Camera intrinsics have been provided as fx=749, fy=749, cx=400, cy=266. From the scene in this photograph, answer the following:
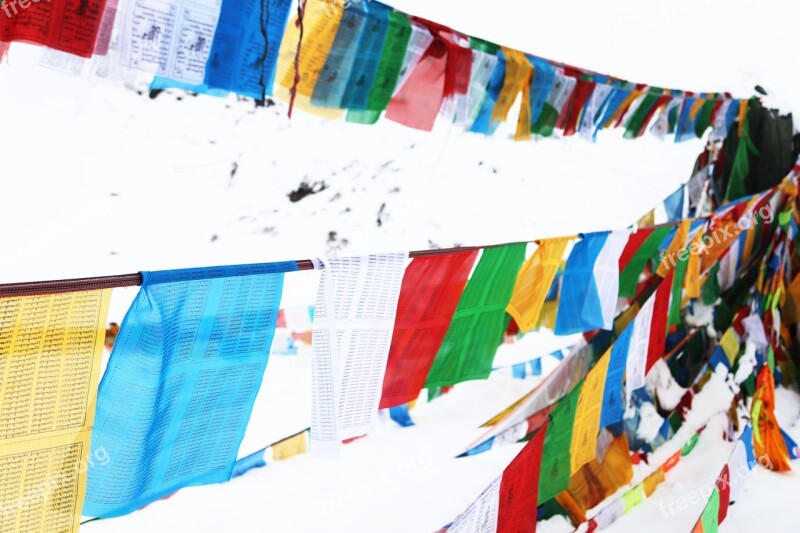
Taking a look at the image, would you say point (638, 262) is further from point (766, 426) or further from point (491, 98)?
point (766, 426)

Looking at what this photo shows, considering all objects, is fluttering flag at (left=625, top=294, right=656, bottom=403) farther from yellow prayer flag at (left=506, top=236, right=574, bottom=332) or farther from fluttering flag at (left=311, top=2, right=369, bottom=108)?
fluttering flag at (left=311, top=2, right=369, bottom=108)

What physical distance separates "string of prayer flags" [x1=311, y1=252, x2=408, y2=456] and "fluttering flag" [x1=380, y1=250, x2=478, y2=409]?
0.06 meters

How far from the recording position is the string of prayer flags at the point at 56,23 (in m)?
1.71

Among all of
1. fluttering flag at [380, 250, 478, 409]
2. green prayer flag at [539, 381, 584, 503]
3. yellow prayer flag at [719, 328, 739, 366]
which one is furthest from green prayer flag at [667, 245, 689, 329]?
fluttering flag at [380, 250, 478, 409]

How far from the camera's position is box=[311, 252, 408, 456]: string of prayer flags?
1864mm

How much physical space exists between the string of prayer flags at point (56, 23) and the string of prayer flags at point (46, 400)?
0.74m

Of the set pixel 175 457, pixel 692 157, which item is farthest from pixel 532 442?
pixel 692 157

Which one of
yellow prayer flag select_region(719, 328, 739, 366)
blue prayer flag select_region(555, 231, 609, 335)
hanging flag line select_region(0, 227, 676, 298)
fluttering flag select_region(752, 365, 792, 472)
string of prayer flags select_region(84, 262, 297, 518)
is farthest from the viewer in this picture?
yellow prayer flag select_region(719, 328, 739, 366)

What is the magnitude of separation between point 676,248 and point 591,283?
2.26ft

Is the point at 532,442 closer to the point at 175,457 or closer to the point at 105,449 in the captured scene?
the point at 175,457

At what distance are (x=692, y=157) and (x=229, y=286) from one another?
5967 mm

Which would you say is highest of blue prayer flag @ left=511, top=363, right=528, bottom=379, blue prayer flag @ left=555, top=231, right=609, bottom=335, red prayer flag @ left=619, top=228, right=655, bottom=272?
red prayer flag @ left=619, top=228, right=655, bottom=272

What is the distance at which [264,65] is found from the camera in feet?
7.11

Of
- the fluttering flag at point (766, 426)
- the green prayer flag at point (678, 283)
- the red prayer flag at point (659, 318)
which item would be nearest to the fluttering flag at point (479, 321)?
the red prayer flag at point (659, 318)
